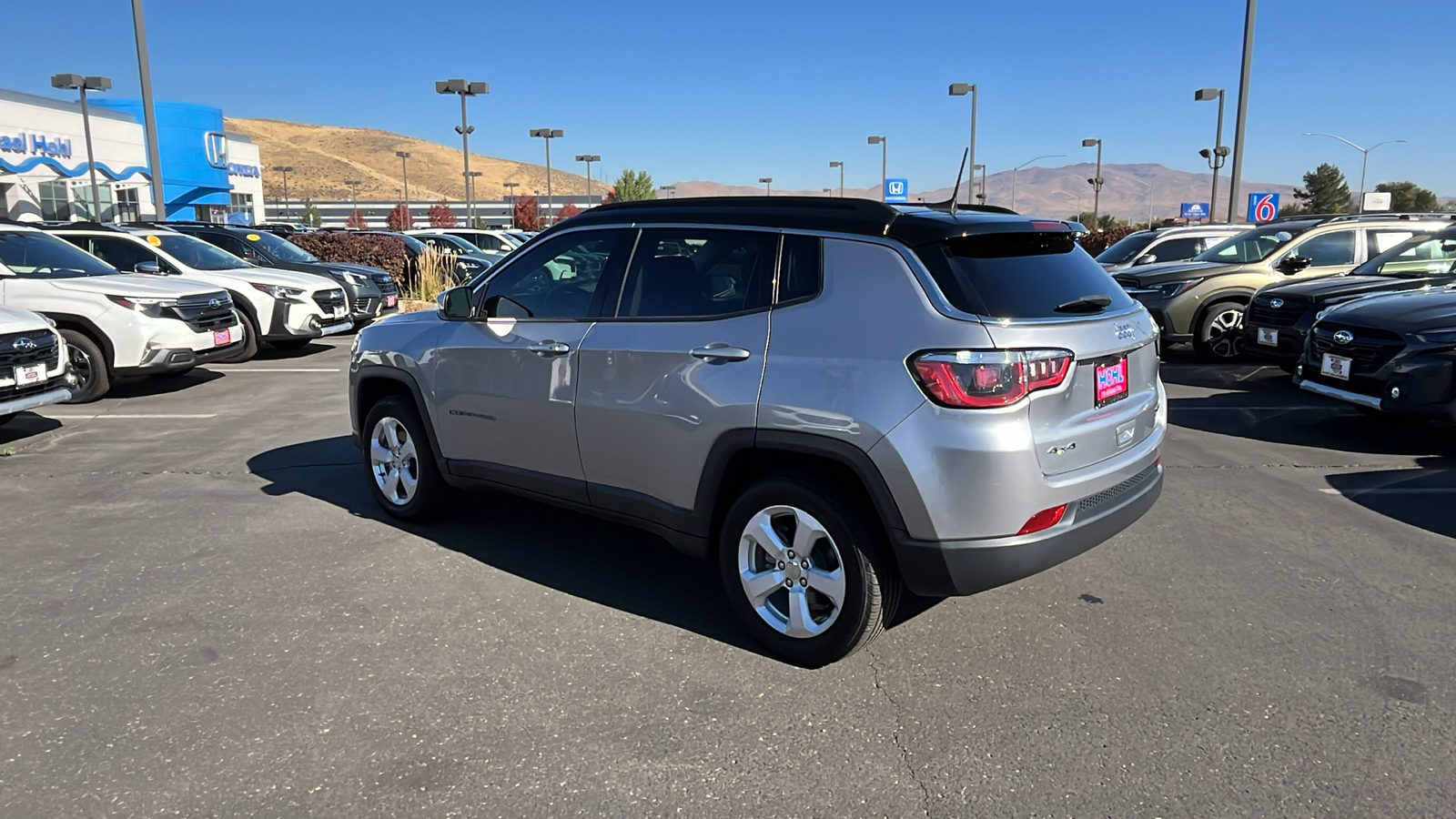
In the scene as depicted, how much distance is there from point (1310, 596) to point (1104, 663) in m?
1.33

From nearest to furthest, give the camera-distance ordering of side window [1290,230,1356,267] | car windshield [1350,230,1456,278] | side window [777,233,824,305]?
1. side window [777,233,824,305]
2. car windshield [1350,230,1456,278]
3. side window [1290,230,1356,267]

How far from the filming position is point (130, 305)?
905 centimetres

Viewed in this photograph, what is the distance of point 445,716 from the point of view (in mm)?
3340

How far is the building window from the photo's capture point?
4869cm

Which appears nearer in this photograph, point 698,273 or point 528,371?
point 698,273

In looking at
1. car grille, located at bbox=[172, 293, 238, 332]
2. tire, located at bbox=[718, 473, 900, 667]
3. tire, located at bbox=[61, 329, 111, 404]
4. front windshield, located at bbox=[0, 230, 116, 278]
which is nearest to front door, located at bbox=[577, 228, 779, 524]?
tire, located at bbox=[718, 473, 900, 667]

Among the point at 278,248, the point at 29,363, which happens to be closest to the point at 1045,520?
the point at 29,363

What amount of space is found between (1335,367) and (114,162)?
64875mm

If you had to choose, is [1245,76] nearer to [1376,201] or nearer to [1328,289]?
[1328,289]

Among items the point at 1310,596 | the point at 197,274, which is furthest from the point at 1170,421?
the point at 197,274

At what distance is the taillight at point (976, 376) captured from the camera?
10.4 ft

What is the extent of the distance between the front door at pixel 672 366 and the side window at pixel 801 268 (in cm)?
6

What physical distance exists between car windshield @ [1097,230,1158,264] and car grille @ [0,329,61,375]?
1385cm

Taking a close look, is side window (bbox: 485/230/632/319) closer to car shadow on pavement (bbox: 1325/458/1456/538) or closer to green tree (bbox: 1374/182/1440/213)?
car shadow on pavement (bbox: 1325/458/1456/538)
